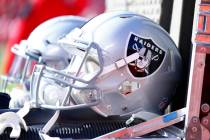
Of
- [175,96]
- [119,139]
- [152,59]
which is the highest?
[152,59]

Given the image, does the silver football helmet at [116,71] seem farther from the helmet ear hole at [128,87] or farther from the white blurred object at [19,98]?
the white blurred object at [19,98]

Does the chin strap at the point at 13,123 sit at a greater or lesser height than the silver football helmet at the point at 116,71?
lesser

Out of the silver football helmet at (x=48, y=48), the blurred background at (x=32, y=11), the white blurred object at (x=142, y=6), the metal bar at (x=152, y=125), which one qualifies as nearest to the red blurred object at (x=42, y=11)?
the blurred background at (x=32, y=11)

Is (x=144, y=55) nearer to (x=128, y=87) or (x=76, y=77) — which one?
(x=128, y=87)

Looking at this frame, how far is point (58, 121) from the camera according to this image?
162 centimetres

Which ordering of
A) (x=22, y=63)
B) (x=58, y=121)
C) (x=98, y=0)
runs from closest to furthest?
1. (x=58, y=121)
2. (x=22, y=63)
3. (x=98, y=0)

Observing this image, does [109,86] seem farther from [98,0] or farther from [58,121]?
[98,0]

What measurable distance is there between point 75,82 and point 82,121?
0.13 metres

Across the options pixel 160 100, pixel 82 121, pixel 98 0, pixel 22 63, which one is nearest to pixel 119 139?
pixel 82 121

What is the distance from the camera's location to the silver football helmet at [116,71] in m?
1.66

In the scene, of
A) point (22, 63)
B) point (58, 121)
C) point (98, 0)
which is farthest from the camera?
point (98, 0)

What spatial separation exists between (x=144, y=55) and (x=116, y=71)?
0.36ft

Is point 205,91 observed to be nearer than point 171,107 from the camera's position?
Yes

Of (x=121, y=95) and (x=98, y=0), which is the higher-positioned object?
(x=98, y=0)
